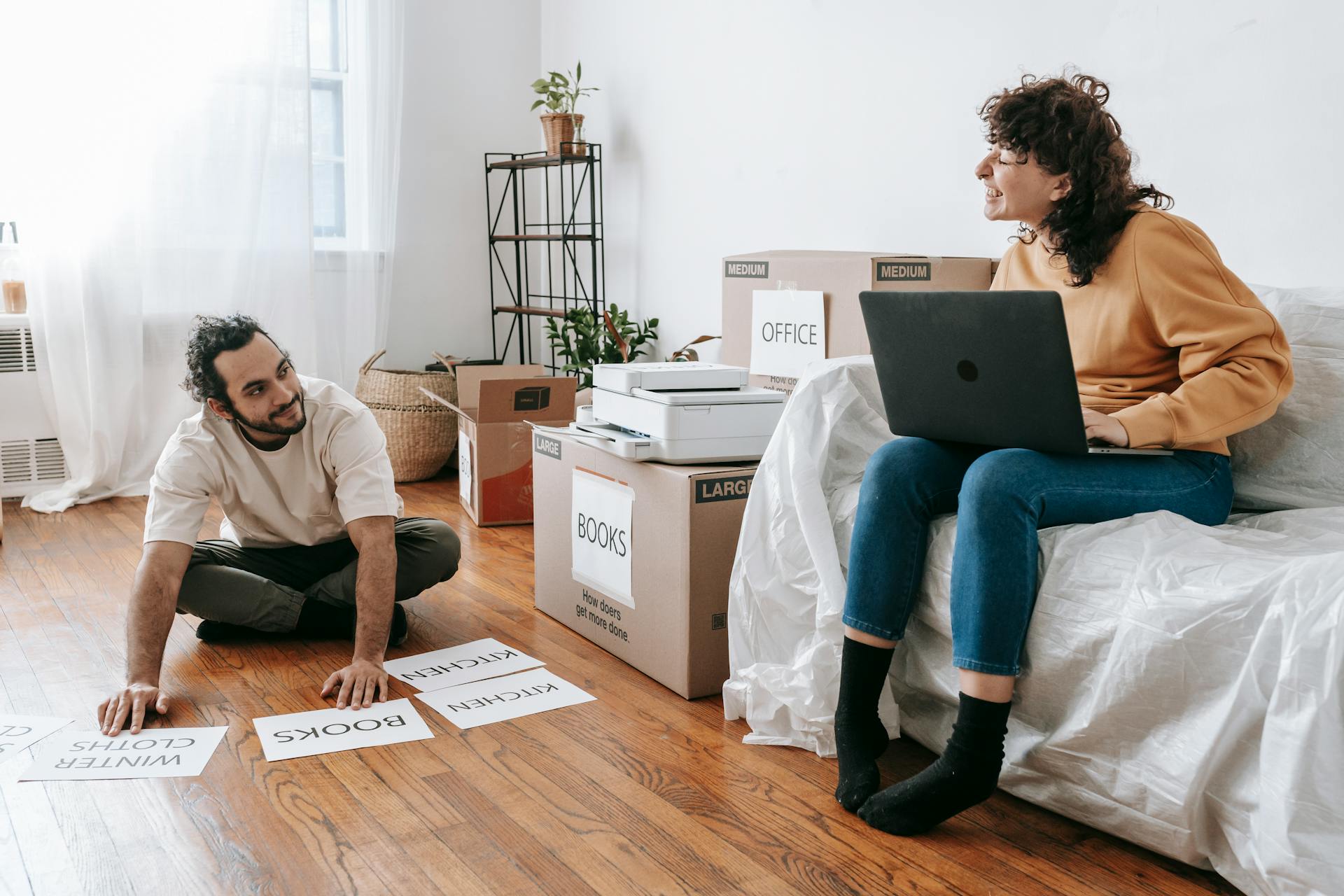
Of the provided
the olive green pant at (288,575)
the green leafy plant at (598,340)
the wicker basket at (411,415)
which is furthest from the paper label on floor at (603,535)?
the wicker basket at (411,415)

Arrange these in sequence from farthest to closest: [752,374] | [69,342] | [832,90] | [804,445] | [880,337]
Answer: [69,342], [832,90], [752,374], [804,445], [880,337]

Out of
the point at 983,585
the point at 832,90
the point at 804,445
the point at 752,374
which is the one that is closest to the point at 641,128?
the point at 832,90

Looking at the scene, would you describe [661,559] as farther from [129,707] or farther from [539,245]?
[539,245]

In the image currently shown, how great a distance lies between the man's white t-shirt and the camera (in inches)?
76.1

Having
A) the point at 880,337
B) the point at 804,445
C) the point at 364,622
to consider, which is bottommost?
the point at 364,622

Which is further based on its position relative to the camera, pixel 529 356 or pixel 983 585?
pixel 529 356

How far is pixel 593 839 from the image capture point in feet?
4.70

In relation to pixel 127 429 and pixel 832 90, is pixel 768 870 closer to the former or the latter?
pixel 832 90

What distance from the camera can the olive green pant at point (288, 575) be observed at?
6.93 feet

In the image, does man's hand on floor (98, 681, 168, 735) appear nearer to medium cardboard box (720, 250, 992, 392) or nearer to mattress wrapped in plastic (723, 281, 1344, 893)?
mattress wrapped in plastic (723, 281, 1344, 893)

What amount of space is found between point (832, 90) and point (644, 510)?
1341mm

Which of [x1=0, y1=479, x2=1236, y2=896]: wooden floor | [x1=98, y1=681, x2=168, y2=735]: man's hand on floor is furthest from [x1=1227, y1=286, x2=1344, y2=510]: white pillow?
[x1=98, y1=681, x2=168, y2=735]: man's hand on floor

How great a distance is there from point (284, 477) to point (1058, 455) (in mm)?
1359

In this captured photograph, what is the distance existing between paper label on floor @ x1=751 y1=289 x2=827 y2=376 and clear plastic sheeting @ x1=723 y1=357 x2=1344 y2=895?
0.49m
